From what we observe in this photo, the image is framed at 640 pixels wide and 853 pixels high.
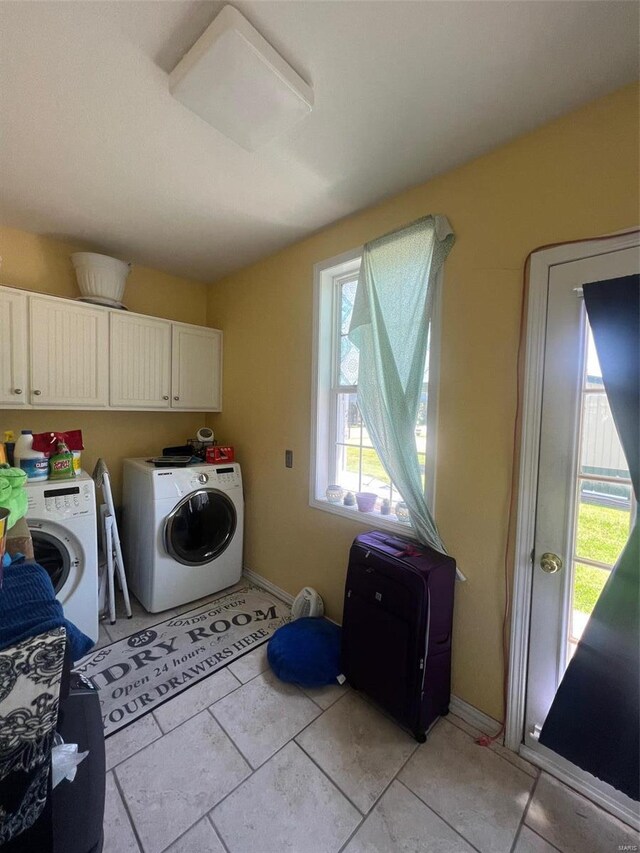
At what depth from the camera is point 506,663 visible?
4.63 feet

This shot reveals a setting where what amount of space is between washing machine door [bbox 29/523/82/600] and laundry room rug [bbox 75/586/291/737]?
43 cm

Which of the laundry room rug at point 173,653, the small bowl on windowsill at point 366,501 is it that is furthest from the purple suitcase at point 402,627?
the laundry room rug at point 173,653

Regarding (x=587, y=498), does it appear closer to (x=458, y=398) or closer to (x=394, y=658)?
(x=458, y=398)

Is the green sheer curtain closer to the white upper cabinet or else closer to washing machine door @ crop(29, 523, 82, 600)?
the white upper cabinet

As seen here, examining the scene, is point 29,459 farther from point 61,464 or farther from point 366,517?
point 366,517

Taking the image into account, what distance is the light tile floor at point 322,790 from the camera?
1.09 metres

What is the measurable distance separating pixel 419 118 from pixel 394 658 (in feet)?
7.37

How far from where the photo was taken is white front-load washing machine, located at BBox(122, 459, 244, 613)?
2.18m

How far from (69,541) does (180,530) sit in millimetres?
620

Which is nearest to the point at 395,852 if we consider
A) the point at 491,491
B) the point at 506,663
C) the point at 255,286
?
the point at 506,663

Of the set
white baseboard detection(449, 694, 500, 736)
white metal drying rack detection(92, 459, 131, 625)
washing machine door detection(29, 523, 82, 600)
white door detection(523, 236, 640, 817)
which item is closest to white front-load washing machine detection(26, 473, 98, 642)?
washing machine door detection(29, 523, 82, 600)

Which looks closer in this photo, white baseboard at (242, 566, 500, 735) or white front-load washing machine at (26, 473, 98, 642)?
white baseboard at (242, 566, 500, 735)

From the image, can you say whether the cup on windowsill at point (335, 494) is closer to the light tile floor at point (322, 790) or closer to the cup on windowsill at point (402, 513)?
the cup on windowsill at point (402, 513)

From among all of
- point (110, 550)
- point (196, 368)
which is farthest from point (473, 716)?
point (196, 368)
